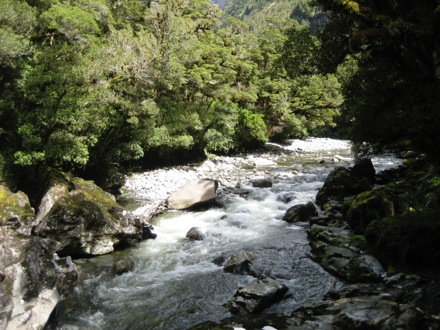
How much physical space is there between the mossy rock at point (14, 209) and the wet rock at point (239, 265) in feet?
21.8

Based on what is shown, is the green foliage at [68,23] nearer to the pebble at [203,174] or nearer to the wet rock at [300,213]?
the pebble at [203,174]

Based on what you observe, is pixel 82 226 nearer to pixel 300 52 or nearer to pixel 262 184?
pixel 300 52

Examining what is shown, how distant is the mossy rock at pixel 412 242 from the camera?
336 inches

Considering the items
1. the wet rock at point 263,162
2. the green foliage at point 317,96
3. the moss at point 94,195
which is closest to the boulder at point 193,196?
the moss at point 94,195

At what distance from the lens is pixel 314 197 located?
1698 cm

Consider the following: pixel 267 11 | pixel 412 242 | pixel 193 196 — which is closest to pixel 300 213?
pixel 193 196

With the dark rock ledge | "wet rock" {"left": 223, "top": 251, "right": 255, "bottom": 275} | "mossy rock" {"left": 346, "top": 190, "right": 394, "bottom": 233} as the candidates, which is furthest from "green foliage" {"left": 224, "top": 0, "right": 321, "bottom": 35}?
"wet rock" {"left": 223, "top": 251, "right": 255, "bottom": 275}

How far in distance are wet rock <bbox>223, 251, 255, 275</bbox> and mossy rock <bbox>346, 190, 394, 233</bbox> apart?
13.9 ft

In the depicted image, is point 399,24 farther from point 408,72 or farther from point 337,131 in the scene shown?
point 337,131

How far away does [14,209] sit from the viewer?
35.8 feet

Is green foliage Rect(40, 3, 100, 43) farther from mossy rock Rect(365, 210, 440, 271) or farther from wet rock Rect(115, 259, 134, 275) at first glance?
mossy rock Rect(365, 210, 440, 271)

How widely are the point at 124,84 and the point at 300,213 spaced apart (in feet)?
38.5

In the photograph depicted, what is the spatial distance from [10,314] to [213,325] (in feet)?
13.7

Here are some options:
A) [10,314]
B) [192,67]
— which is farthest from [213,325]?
[192,67]
